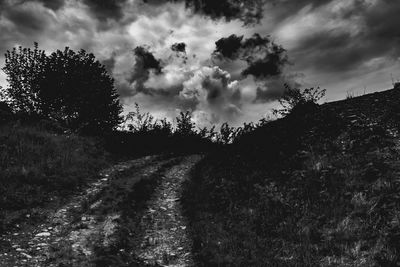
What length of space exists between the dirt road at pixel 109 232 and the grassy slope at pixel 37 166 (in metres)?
0.89

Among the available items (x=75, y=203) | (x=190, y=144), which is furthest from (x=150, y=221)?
(x=190, y=144)

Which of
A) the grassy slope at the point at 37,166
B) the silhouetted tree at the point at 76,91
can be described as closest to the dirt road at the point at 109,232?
the grassy slope at the point at 37,166

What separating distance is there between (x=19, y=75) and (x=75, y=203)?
34171 millimetres

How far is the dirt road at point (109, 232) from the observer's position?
9750mm

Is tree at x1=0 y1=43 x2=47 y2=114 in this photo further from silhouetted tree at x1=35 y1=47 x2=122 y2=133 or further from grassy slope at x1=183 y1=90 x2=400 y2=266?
grassy slope at x1=183 y1=90 x2=400 y2=266

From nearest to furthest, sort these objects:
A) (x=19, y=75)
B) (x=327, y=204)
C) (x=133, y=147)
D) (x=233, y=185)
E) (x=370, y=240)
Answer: (x=370, y=240) < (x=327, y=204) < (x=233, y=185) < (x=133, y=147) < (x=19, y=75)

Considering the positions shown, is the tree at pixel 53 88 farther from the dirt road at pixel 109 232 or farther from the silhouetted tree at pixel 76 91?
the dirt road at pixel 109 232

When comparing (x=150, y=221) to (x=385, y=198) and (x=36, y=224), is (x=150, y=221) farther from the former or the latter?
(x=385, y=198)

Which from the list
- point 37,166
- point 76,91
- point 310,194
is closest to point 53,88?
point 76,91

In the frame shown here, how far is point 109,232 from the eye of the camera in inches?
452

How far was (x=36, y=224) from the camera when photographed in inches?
465

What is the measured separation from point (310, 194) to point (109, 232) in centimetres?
669

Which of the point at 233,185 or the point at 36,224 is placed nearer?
the point at 36,224

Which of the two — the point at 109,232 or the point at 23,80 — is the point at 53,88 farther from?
the point at 109,232
